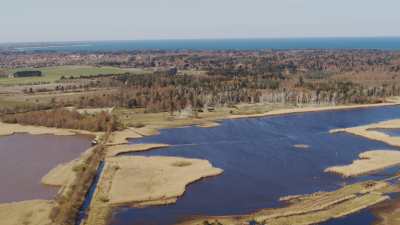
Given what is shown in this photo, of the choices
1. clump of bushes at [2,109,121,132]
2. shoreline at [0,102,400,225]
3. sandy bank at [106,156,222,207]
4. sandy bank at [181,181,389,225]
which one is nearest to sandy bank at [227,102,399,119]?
shoreline at [0,102,400,225]

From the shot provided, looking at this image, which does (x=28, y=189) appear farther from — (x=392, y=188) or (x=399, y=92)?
(x=399, y=92)

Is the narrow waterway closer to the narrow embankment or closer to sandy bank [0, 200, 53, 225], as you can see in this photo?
the narrow embankment

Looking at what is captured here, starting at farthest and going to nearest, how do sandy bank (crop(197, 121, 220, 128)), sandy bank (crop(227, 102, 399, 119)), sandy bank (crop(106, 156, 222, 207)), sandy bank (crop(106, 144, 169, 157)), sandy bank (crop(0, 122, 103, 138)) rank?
sandy bank (crop(227, 102, 399, 119)), sandy bank (crop(197, 121, 220, 128)), sandy bank (crop(0, 122, 103, 138)), sandy bank (crop(106, 144, 169, 157)), sandy bank (crop(106, 156, 222, 207))

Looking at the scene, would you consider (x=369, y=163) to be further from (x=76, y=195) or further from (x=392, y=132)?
(x=76, y=195)

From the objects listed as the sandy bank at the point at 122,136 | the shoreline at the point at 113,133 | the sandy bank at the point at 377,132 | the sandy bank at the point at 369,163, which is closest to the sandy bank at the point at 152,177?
the shoreline at the point at 113,133

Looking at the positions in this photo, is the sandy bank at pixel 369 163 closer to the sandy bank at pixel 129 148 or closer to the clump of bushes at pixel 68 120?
the sandy bank at pixel 129 148

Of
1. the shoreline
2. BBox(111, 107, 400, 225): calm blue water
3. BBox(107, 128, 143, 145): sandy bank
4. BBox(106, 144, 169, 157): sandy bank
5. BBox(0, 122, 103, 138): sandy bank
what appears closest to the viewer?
BBox(111, 107, 400, 225): calm blue water

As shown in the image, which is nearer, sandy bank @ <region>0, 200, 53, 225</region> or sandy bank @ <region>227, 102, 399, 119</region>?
sandy bank @ <region>0, 200, 53, 225</region>
